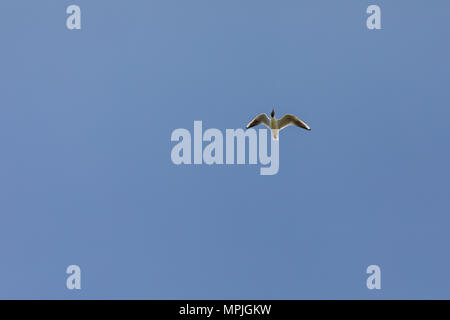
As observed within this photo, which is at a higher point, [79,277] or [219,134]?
[219,134]

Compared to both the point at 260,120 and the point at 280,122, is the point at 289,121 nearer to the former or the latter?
the point at 280,122

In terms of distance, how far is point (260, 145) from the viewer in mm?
3279

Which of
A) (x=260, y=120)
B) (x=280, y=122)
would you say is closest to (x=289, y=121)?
(x=280, y=122)
